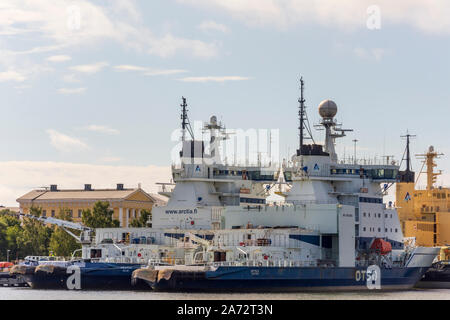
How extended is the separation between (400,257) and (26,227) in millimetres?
48066

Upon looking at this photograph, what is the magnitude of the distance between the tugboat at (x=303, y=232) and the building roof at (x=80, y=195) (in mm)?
51377

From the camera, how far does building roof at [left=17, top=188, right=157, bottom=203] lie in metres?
139

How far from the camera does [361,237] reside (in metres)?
82.3

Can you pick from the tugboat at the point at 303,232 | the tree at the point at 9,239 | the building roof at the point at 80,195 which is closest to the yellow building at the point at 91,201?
the building roof at the point at 80,195

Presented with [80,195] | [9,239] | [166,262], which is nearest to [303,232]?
[166,262]

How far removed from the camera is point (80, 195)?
141750 millimetres

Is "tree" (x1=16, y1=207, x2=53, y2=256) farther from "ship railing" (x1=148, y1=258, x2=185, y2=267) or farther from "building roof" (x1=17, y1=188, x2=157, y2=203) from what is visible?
"ship railing" (x1=148, y1=258, x2=185, y2=267)

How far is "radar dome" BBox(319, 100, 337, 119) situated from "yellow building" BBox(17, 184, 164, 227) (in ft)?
181

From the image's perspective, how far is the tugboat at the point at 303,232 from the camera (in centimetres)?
7269

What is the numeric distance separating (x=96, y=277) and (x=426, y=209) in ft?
152

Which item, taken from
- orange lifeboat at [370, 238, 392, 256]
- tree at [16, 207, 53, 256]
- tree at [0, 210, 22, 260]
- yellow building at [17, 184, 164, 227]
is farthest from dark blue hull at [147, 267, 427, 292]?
yellow building at [17, 184, 164, 227]

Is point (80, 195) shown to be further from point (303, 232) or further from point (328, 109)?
point (303, 232)
